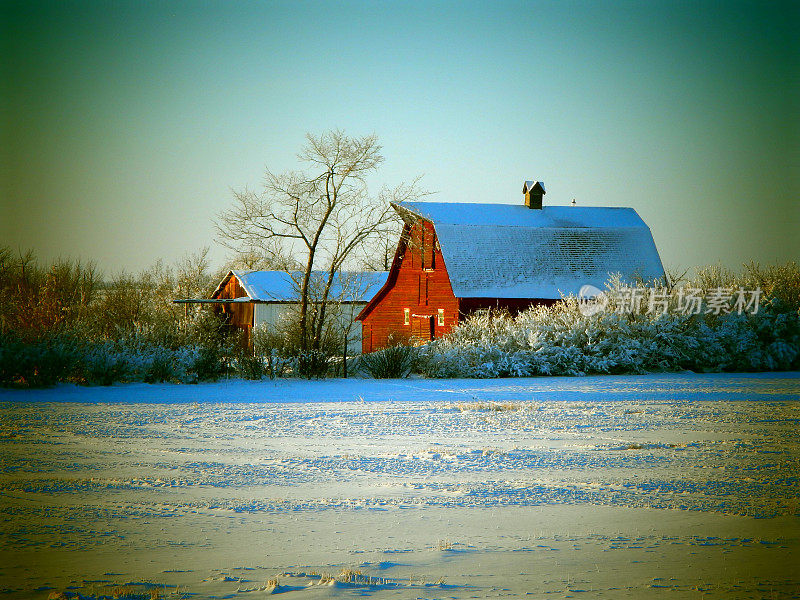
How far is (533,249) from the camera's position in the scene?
3588 centimetres

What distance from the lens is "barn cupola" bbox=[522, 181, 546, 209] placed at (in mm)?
39906

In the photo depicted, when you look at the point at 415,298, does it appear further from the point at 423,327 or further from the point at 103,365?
the point at 103,365

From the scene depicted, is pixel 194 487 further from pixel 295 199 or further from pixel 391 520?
pixel 295 199

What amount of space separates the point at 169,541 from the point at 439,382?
690 inches

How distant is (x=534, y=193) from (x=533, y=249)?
17.6 feet

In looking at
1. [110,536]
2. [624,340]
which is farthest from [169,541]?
[624,340]

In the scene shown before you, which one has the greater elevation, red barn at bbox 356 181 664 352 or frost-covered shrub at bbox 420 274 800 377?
red barn at bbox 356 181 664 352

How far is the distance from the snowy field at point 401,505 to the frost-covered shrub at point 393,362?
1121cm

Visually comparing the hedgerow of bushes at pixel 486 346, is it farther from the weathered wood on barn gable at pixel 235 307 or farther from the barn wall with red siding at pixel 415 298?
the weathered wood on barn gable at pixel 235 307

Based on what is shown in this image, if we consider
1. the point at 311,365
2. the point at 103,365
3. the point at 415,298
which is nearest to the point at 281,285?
the point at 415,298

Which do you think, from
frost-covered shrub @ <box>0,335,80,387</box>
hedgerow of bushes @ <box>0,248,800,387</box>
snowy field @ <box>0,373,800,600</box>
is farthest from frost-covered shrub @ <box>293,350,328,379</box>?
snowy field @ <box>0,373,800,600</box>

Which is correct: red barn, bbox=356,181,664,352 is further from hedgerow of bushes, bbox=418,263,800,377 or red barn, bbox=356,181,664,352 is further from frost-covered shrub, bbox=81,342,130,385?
frost-covered shrub, bbox=81,342,130,385

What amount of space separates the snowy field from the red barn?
20.1 m

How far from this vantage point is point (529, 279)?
3478cm
